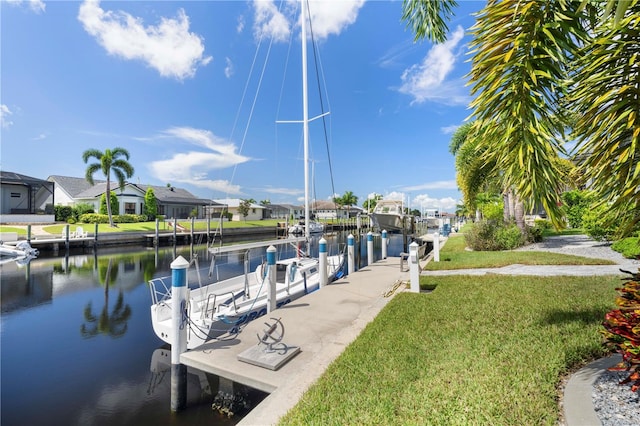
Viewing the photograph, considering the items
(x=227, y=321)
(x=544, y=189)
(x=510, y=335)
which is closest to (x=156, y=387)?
(x=227, y=321)

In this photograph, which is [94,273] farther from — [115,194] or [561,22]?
[115,194]

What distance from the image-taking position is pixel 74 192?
47.3 metres

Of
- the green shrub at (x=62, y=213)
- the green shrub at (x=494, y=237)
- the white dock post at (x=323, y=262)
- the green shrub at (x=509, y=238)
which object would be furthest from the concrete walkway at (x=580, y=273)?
the green shrub at (x=62, y=213)

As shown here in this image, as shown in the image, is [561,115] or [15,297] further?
[15,297]

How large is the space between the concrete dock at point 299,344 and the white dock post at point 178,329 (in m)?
0.17

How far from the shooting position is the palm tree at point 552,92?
274cm

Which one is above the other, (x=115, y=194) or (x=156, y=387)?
(x=115, y=194)

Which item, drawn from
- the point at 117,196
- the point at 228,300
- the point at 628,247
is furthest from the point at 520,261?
the point at 117,196

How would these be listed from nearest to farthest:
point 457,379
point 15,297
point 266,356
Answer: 1. point 457,379
2. point 266,356
3. point 15,297

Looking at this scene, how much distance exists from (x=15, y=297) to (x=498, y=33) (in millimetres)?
18670

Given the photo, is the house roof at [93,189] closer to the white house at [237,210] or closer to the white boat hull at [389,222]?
the white house at [237,210]

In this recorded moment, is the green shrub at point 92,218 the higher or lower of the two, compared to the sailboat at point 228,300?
higher

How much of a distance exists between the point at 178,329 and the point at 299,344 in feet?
6.90

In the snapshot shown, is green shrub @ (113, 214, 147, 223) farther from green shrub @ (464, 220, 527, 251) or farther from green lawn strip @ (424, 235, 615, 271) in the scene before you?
green shrub @ (464, 220, 527, 251)
